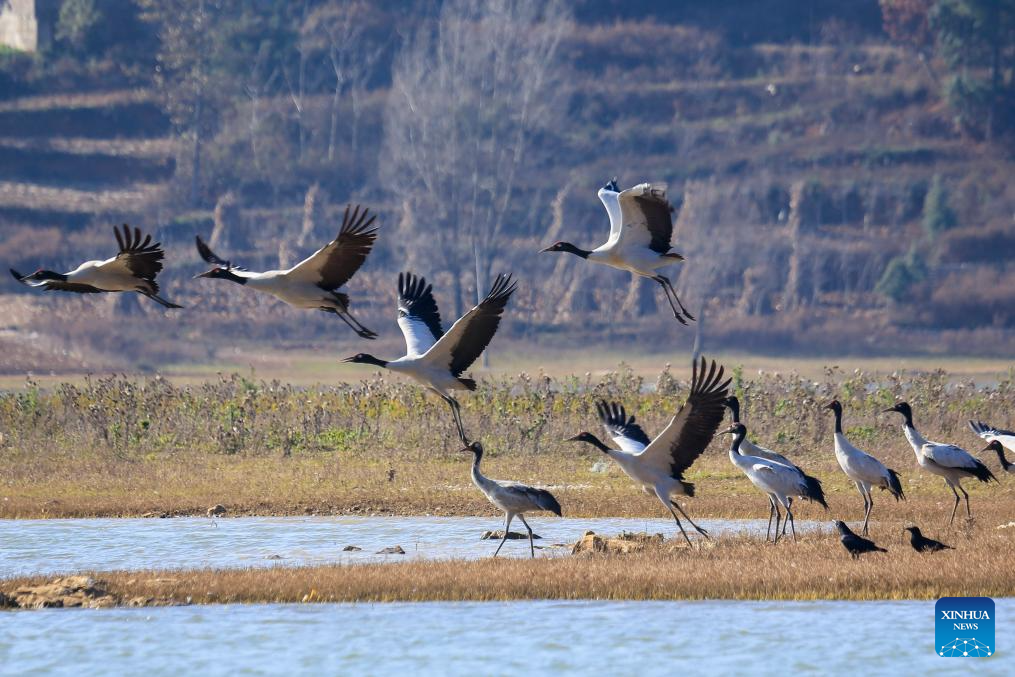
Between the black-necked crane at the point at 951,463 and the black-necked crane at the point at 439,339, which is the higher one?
the black-necked crane at the point at 439,339

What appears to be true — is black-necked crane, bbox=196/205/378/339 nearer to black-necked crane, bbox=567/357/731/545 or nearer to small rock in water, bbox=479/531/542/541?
black-necked crane, bbox=567/357/731/545

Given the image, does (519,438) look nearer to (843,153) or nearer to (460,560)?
(460,560)

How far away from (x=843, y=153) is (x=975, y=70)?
21.2 feet

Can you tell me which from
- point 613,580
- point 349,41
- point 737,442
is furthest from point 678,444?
point 349,41

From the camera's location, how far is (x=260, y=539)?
17.0 meters

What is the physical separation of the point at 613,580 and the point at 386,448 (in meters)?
10.2

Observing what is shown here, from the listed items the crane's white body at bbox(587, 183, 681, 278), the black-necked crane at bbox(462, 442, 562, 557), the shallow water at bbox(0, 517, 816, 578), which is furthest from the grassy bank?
the black-necked crane at bbox(462, 442, 562, 557)

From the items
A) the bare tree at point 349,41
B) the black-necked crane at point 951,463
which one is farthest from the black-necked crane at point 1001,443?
the bare tree at point 349,41

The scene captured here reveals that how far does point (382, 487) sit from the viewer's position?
66.8 feet

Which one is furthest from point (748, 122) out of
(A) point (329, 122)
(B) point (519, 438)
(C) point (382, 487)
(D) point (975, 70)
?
(C) point (382, 487)

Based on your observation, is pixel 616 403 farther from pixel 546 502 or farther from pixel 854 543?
pixel 854 543

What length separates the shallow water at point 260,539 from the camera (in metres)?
15.7

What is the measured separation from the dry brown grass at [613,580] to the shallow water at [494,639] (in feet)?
0.54

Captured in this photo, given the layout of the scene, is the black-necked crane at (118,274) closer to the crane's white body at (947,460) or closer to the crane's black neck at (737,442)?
the crane's black neck at (737,442)
